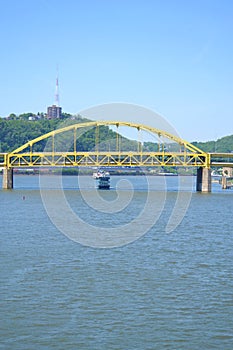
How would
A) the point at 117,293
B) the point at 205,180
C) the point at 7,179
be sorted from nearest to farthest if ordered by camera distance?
the point at 117,293 → the point at 205,180 → the point at 7,179

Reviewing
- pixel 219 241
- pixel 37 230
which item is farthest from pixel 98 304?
pixel 37 230

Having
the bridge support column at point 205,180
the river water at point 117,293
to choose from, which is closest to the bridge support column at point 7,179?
the bridge support column at point 205,180

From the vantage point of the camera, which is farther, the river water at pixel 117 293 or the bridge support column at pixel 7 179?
the bridge support column at pixel 7 179

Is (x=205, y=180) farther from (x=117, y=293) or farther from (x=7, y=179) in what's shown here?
(x=117, y=293)

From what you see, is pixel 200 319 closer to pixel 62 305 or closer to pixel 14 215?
pixel 62 305

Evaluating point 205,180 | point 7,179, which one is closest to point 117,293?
point 205,180

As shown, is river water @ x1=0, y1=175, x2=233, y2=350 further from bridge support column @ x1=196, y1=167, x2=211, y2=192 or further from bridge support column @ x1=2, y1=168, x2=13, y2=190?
bridge support column @ x1=2, y1=168, x2=13, y2=190

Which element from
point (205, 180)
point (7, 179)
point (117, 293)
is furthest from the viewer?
point (7, 179)

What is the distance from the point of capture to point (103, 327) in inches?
965

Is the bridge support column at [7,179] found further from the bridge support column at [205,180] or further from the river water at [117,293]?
the river water at [117,293]

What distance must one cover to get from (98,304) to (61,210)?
4492cm

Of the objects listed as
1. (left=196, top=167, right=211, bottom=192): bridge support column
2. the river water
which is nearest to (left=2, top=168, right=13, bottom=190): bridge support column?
(left=196, top=167, right=211, bottom=192): bridge support column

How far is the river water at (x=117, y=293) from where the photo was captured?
23516 mm

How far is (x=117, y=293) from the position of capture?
95.4 ft
